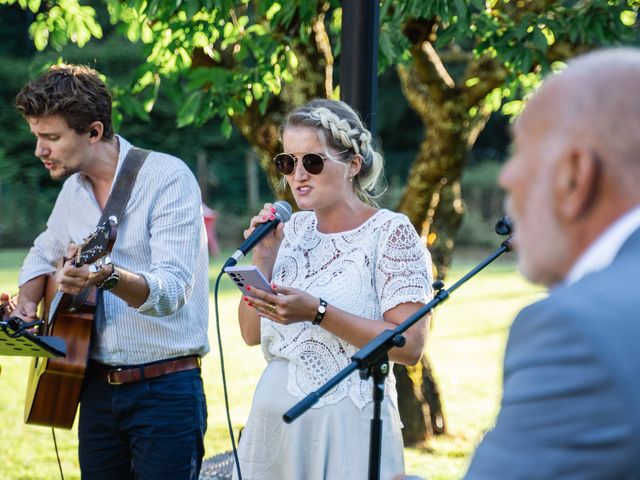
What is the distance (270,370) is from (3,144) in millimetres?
25038

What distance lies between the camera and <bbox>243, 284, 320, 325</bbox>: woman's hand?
2.95 meters

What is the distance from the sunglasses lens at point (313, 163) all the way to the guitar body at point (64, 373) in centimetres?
96

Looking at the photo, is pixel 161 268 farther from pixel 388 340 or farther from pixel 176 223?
pixel 388 340

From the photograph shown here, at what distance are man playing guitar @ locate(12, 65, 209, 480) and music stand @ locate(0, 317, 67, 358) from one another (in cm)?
27

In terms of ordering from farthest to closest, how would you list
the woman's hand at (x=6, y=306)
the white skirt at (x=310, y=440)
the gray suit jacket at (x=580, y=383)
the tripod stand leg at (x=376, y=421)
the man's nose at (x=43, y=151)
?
the woman's hand at (x=6, y=306) < the man's nose at (x=43, y=151) < the white skirt at (x=310, y=440) < the tripod stand leg at (x=376, y=421) < the gray suit jacket at (x=580, y=383)

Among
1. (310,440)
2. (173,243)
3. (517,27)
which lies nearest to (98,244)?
(173,243)

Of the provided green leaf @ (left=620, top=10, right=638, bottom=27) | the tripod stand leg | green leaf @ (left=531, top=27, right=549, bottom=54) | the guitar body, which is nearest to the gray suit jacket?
the tripod stand leg

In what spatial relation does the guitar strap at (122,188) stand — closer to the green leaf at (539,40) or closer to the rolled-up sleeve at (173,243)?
the rolled-up sleeve at (173,243)

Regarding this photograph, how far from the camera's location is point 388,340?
255cm

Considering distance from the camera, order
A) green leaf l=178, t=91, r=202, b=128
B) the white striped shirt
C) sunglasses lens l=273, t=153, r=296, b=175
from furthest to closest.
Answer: green leaf l=178, t=91, r=202, b=128 → the white striped shirt → sunglasses lens l=273, t=153, r=296, b=175

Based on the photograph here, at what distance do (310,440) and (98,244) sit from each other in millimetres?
979

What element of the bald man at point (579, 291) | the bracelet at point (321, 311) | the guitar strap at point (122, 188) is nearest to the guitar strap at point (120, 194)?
the guitar strap at point (122, 188)

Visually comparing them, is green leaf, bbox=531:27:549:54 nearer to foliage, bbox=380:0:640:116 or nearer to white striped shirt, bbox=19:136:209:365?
foliage, bbox=380:0:640:116

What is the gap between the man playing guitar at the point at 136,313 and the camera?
3.50 meters
